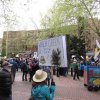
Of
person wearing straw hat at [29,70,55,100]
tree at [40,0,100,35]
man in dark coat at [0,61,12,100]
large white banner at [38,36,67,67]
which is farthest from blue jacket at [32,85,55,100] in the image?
tree at [40,0,100,35]

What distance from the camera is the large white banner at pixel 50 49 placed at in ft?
26.3

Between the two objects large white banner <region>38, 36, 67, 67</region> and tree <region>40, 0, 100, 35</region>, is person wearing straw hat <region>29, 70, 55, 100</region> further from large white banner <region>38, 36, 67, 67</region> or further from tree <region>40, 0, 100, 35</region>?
tree <region>40, 0, 100, 35</region>

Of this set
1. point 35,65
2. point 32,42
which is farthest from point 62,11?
point 32,42

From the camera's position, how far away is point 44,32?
61.4 metres

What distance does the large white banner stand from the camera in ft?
26.3

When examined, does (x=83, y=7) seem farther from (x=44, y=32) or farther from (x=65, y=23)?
(x=44, y=32)

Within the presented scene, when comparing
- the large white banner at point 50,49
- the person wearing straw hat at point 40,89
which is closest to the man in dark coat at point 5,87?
the person wearing straw hat at point 40,89

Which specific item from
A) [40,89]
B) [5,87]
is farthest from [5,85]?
[40,89]

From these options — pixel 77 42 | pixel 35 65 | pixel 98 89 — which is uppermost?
pixel 77 42

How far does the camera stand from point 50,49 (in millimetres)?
8969

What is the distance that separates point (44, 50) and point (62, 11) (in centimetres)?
2580

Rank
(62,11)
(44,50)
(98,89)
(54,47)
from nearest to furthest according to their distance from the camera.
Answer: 1. (54,47)
2. (44,50)
3. (98,89)
4. (62,11)

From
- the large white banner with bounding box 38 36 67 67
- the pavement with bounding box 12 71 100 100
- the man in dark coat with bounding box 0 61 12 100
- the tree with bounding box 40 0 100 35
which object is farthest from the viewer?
the tree with bounding box 40 0 100 35

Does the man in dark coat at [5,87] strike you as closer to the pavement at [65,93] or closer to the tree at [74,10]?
the pavement at [65,93]
